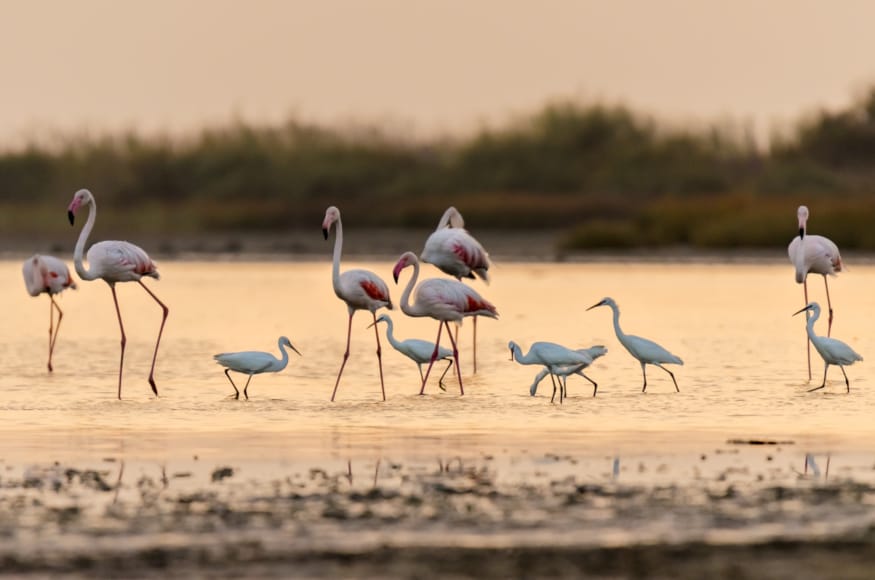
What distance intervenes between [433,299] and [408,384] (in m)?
0.77

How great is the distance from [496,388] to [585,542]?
6.37 meters

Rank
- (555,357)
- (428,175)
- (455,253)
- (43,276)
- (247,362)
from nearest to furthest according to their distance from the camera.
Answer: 1. (555,357)
2. (247,362)
3. (455,253)
4. (43,276)
5. (428,175)

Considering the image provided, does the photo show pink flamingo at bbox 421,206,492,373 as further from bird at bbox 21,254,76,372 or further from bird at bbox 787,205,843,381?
bird at bbox 21,254,76,372

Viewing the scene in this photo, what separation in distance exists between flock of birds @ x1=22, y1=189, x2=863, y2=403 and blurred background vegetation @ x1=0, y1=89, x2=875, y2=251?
25.8 meters

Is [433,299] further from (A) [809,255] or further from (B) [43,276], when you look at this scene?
(B) [43,276]

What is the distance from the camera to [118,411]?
39.1ft

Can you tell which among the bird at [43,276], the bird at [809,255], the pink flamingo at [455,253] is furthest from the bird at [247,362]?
the bird at [809,255]

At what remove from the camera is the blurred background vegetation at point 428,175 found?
43.7m

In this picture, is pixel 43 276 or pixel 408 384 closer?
pixel 408 384

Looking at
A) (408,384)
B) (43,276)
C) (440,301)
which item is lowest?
(408,384)

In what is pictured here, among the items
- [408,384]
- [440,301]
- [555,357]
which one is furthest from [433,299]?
[555,357]

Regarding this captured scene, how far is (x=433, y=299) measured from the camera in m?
13.7

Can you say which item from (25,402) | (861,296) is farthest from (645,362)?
(861,296)

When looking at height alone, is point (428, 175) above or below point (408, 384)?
above
